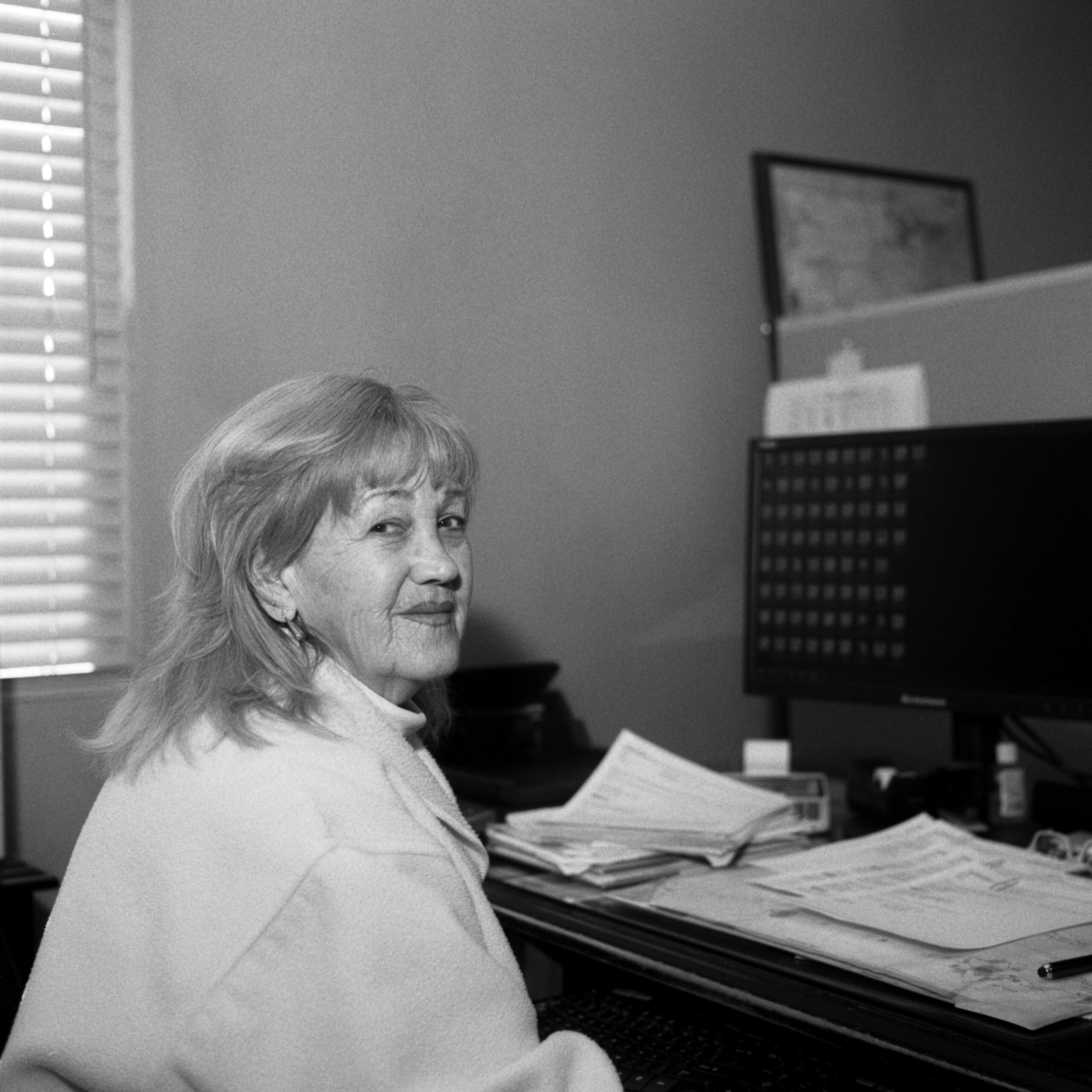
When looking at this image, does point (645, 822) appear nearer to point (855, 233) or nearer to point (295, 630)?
point (295, 630)

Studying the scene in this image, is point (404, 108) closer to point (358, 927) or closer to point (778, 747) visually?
point (778, 747)

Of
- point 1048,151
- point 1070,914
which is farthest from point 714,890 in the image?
point 1048,151

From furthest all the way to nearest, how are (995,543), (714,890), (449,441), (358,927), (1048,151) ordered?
(1048,151), (995,543), (714,890), (449,441), (358,927)

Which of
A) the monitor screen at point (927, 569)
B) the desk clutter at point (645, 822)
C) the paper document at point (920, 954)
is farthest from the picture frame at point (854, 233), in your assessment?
the paper document at point (920, 954)

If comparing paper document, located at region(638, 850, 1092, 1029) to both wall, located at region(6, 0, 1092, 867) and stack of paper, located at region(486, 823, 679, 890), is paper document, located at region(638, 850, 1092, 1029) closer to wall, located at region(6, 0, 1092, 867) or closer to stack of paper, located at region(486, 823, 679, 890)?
stack of paper, located at region(486, 823, 679, 890)

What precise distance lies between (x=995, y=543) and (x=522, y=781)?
648 millimetres

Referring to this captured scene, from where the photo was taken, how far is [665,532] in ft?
7.24

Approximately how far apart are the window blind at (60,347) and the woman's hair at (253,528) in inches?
20.5

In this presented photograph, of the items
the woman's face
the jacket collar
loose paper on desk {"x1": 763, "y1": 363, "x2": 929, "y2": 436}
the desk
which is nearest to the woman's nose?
the woman's face

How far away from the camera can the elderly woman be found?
907 millimetres

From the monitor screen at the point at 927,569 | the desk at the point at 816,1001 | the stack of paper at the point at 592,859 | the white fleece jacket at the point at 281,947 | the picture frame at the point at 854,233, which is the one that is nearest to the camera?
the white fleece jacket at the point at 281,947

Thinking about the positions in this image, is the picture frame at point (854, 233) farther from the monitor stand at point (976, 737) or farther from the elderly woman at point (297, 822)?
the elderly woman at point (297, 822)

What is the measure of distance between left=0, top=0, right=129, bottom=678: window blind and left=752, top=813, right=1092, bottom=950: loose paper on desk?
0.88 m

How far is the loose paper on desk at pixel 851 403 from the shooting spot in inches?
80.7
